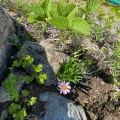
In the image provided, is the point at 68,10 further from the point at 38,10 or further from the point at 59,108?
the point at 59,108

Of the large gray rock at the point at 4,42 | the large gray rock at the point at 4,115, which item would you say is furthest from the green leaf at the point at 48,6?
the large gray rock at the point at 4,115

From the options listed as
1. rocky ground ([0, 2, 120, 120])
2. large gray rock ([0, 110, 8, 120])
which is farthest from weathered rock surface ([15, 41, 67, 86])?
large gray rock ([0, 110, 8, 120])

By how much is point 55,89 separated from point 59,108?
0.16 m

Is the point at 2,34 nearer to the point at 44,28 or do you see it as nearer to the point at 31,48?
the point at 31,48

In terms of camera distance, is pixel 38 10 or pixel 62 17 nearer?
pixel 62 17

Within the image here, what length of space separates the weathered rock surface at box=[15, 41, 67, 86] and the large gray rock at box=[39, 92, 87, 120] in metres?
0.11

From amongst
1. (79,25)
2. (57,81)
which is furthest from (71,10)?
(57,81)

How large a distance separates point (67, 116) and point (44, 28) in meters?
0.93

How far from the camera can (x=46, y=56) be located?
258 cm

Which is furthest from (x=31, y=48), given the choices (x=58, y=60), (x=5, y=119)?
(x=5, y=119)

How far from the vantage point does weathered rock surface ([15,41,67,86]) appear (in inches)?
96.8

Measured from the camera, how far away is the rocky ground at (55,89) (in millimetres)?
2363

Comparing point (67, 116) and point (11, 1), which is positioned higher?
point (11, 1)

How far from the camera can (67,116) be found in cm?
239
